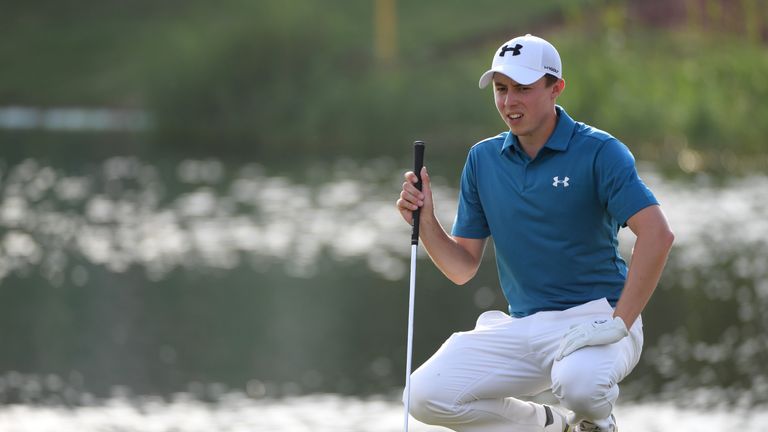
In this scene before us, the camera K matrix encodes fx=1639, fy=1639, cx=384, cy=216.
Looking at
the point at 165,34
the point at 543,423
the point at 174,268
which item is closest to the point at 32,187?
the point at 174,268

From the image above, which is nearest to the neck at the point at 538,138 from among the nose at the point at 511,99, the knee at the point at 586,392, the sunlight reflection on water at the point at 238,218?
the nose at the point at 511,99

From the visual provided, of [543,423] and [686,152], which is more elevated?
[686,152]

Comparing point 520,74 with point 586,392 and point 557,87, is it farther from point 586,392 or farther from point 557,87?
point 586,392

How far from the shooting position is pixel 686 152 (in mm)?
26062

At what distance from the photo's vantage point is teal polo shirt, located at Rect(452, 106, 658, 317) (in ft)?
17.6

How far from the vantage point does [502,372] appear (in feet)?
18.2

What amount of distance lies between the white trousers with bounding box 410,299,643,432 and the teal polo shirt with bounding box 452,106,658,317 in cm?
9

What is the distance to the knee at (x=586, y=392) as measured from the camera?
5.23 meters

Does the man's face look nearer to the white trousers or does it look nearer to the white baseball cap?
the white baseball cap

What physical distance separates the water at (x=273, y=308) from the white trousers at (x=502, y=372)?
167 inches

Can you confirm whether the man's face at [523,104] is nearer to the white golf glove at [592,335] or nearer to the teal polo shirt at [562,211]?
the teal polo shirt at [562,211]

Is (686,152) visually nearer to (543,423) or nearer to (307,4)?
(307,4)

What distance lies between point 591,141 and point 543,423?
1016mm

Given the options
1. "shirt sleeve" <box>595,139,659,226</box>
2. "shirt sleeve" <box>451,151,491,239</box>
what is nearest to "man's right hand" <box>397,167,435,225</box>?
"shirt sleeve" <box>451,151,491,239</box>
